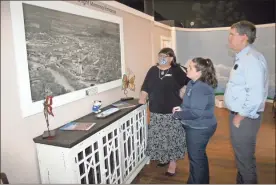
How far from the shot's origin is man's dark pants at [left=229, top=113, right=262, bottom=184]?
121 cm

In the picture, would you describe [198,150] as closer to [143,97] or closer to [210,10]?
[143,97]

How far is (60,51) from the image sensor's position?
105cm

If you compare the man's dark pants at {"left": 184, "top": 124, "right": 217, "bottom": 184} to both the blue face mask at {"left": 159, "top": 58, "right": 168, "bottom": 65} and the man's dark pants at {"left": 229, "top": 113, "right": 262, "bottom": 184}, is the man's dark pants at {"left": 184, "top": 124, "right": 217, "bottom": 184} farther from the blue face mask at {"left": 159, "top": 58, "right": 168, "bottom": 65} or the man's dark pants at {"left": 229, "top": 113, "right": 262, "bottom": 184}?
the blue face mask at {"left": 159, "top": 58, "right": 168, "bottom": 65}

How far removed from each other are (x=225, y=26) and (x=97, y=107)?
34.9 inches

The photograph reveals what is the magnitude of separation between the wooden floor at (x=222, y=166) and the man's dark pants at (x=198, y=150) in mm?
148

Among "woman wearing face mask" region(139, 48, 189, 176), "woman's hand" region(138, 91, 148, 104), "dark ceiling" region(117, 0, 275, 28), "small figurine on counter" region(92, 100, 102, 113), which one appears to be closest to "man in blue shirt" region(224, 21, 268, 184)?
"dark ceiling" region(117, 0, 275, 28)

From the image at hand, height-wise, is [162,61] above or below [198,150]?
above

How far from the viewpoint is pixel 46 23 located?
942 mm

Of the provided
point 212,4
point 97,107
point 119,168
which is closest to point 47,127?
point 97,107

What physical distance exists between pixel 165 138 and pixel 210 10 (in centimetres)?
88

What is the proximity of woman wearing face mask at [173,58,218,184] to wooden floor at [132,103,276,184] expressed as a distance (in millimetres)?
117

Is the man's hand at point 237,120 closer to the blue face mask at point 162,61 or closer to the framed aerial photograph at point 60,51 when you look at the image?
the blue face mask at point 162,61

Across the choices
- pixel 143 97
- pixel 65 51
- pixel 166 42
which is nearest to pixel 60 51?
pixel 65 51

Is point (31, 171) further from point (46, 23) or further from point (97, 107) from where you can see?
point (46, 23)
